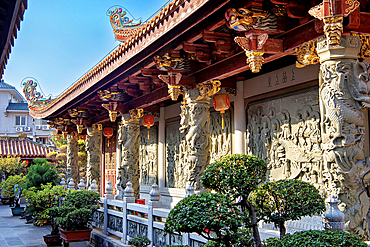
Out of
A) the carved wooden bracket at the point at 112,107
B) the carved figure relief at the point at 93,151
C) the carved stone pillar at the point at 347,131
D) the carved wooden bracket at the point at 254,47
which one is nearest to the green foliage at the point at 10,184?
the carved figure relief at the point at 93,151

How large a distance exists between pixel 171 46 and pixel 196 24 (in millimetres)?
886

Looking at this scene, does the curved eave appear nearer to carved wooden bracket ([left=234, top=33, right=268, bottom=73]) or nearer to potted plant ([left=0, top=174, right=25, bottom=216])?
carved wooden bracket ([left=234, top=33, right=268, bottom=73])

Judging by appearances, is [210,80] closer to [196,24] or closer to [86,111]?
[196,24]

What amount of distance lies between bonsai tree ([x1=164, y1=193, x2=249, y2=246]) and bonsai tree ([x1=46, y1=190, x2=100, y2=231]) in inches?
200

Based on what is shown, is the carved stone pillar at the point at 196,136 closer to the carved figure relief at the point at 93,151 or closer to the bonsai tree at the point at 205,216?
the bonsai tree at the point at 205,216

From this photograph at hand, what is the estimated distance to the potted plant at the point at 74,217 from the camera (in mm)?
7832

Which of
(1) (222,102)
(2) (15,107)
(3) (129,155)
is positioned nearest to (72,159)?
(3) (129,155)

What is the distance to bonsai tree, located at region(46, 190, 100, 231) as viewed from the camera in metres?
7.82

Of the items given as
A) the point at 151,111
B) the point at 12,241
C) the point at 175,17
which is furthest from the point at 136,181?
the point at 175,17

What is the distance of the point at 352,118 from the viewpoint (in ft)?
13.0

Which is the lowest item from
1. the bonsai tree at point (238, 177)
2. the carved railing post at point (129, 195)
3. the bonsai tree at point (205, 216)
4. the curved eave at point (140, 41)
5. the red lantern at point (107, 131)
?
the carved railing post at point (129, 195)

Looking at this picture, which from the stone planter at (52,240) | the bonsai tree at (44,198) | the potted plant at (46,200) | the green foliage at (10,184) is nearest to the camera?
the stone planter at (52,240)

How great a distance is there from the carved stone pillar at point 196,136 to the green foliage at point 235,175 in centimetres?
314

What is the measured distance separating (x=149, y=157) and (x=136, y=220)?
15.0 feet
